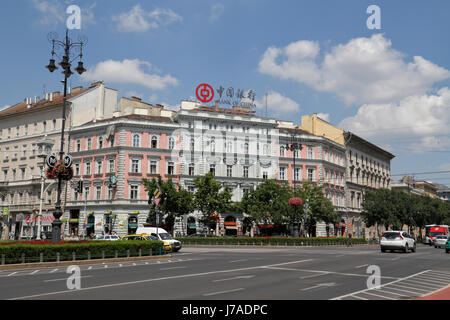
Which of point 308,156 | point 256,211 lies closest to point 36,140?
point 256,211

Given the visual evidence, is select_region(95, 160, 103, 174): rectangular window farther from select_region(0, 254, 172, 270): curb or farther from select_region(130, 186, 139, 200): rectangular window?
select_region(0, 254, 172, 270): curb

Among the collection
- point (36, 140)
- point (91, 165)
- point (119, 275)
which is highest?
point (36, 140)

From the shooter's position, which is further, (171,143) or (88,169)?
(88,169)

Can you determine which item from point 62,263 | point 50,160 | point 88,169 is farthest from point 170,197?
point 62,263

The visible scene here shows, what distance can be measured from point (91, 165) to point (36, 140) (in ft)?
36.5

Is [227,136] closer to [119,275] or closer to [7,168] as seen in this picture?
[7,168]

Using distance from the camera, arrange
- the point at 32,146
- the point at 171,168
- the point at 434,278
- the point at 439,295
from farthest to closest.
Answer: the point at 32,146 → the point at 171,168 → the point at 434,278 → the point at 439,295

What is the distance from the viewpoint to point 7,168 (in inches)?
2734

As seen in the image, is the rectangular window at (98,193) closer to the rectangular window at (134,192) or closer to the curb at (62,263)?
the rectangular window at (134,192)

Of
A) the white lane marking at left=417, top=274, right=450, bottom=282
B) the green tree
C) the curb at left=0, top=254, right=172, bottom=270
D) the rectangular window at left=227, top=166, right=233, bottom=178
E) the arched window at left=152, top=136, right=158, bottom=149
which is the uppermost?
the arched window at left=152, top=136, right=158, bottom=149

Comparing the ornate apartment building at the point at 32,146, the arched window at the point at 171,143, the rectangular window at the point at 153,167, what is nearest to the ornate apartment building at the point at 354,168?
the arched window at the point at 171,143

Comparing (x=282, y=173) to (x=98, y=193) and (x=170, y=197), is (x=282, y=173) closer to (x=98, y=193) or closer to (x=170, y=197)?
(x=170, y=197)

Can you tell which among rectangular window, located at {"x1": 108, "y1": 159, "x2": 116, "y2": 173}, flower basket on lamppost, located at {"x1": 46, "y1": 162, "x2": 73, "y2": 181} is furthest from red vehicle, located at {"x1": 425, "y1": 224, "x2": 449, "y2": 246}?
flower basket on lamppost, located at {"x1": 46, "y1": 162, "x2": 73, "y2": 181}
